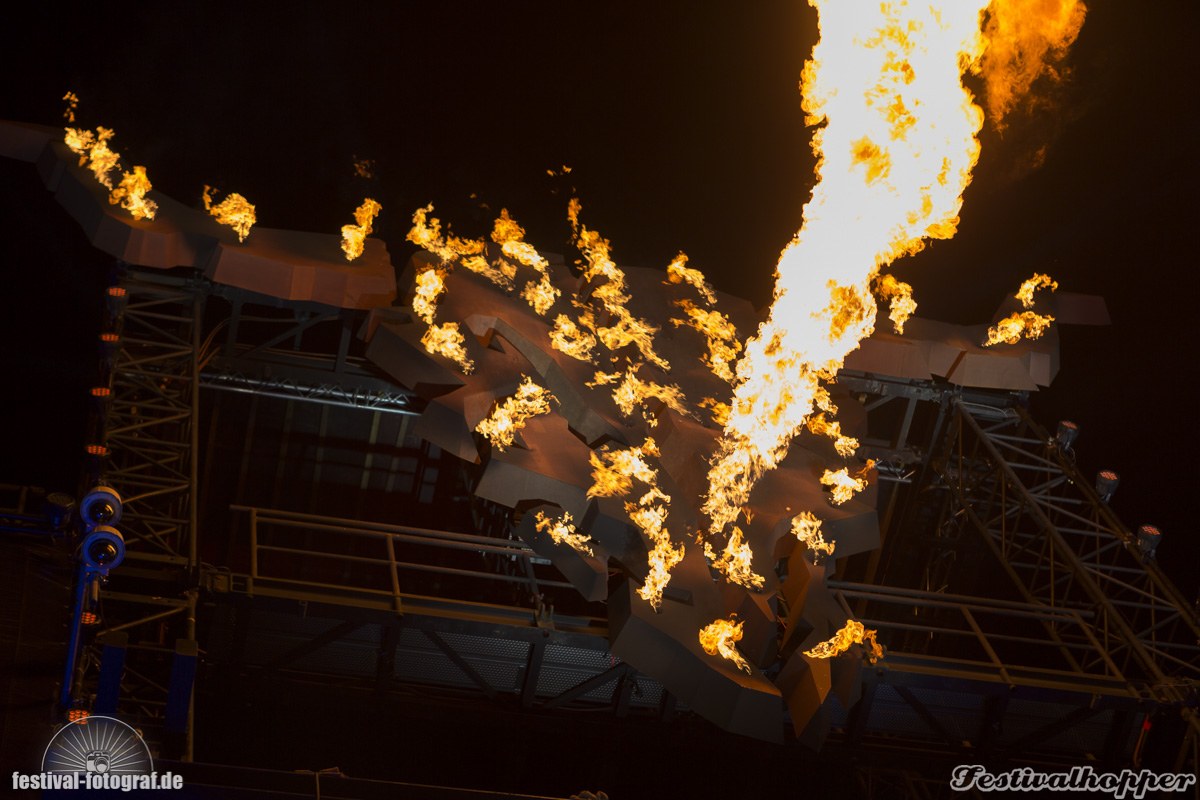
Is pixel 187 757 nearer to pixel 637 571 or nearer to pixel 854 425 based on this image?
pixel 637 571

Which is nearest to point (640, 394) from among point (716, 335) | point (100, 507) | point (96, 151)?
point (716, 335)

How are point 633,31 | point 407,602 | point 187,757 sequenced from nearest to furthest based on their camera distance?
point 187,757 < point 407,602 < point 633,31

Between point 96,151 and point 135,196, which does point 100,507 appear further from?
point 96,151

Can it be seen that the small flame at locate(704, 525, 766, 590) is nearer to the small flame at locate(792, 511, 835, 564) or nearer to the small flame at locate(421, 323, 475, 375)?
the small flame at locate(792, 511, 835, 564)

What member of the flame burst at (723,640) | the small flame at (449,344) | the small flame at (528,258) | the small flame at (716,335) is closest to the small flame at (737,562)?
the flame burst at (723,640)

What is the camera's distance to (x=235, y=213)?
1670cm

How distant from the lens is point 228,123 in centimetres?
1770

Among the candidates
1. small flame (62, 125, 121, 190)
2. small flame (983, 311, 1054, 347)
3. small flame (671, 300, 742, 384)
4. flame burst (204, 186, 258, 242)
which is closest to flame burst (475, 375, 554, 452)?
small flame (671, 300, 742, 384)

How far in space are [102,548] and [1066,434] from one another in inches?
467

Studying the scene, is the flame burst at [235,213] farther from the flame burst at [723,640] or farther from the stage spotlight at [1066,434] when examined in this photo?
the stage spotlight at [1066,434]

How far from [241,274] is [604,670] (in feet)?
21.4

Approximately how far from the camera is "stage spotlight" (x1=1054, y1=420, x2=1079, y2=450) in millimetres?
17062

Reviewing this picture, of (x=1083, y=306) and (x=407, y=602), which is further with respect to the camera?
(x=1083, y=306)

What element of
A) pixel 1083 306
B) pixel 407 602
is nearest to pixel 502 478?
pixel 407 602
